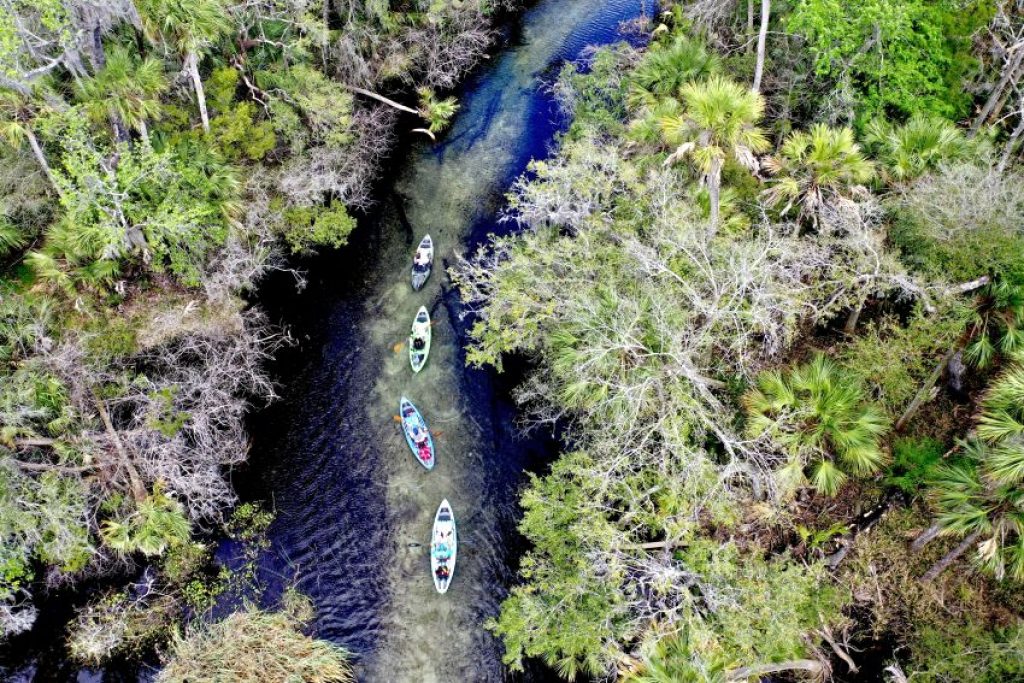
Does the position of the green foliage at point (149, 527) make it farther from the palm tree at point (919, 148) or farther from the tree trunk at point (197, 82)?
the palm tree at point (919, 148)

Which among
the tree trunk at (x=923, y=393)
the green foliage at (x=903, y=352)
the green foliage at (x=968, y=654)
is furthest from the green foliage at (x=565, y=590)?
the tree trunk at (x=923, y=393)

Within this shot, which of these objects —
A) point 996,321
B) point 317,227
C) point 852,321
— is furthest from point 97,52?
point 996,321

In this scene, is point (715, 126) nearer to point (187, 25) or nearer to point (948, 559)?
point (948, 559)

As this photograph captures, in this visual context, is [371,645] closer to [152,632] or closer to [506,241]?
[152,632]

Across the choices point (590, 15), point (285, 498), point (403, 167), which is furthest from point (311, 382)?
point (590, 15)

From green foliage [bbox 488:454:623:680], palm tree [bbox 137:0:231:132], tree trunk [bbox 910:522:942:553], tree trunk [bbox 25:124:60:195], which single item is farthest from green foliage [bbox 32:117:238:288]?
tree trunk [bbox 910:522:942:553]

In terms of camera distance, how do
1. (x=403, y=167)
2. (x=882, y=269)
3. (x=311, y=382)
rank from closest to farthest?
1. (x=882, y=269)
2. (x=311, y=382)
3. (x=403, y=167)
